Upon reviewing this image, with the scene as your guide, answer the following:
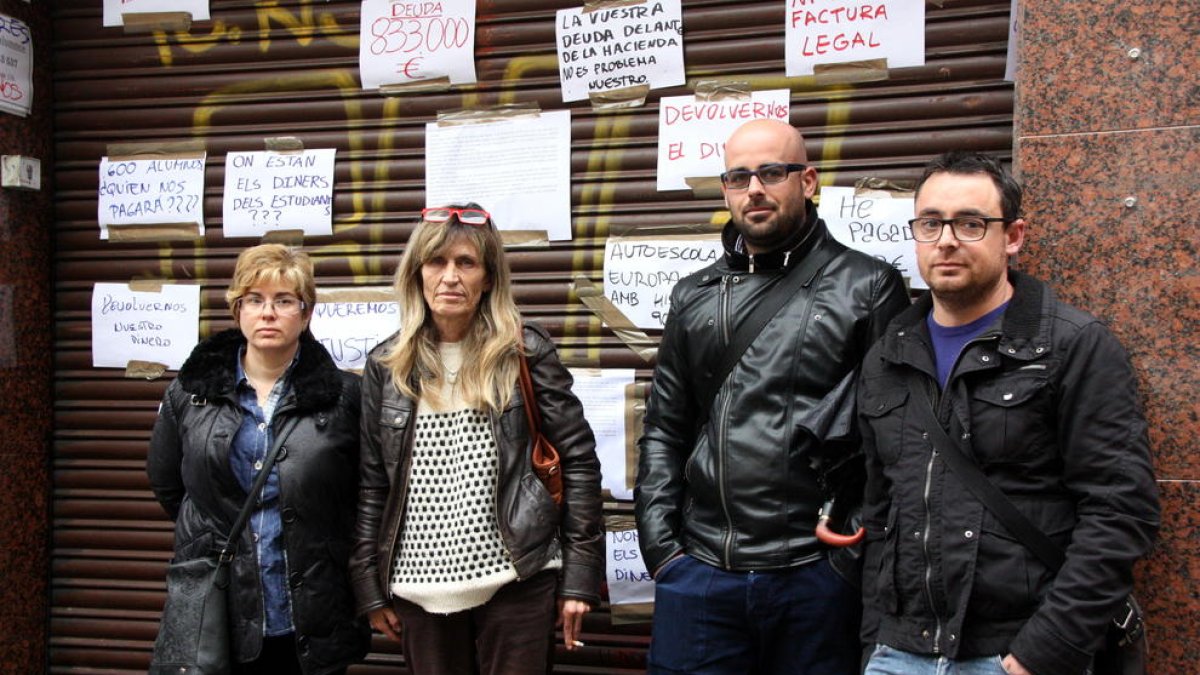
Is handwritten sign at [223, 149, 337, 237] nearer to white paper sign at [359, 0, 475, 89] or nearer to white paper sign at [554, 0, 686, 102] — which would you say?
white paper sign at [359, 0, 475, 89]

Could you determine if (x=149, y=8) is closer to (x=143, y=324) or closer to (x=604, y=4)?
(x=143, y=324)

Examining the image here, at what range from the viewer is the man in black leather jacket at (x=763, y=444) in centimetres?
318

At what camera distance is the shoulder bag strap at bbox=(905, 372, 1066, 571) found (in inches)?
104

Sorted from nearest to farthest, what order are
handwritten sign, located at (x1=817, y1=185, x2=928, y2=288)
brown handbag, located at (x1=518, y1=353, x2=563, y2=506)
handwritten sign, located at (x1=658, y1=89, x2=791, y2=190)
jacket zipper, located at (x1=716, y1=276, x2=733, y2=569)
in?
jacket zipper, located at (x1=716, y1=276, x2=733, y2=569) < brown handbag, located at (x1=518, y1=353, x2=563, y2=506) < handwritten sign, located at (x1=817, y1=185, x2=928, y2=288) < handwritten sign, located at (x1=658, y1=89, x2=791, y2=190)

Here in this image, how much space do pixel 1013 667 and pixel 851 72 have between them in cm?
256

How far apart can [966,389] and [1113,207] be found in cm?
92

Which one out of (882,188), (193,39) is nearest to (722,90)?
(882,188)

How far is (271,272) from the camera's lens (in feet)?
12.3

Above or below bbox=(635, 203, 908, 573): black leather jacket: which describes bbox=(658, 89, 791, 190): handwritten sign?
above

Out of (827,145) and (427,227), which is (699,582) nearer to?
(427,227)

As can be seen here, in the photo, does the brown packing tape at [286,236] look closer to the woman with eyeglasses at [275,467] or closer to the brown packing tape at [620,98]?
the woman with eyeglasses at [275,467]

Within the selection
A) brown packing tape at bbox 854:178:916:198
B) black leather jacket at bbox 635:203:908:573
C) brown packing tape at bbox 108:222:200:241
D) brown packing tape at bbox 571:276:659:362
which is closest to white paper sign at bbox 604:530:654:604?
brown packing tape at bbox 571:276:659:362

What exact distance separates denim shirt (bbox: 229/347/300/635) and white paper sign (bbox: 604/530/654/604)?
1.47 m

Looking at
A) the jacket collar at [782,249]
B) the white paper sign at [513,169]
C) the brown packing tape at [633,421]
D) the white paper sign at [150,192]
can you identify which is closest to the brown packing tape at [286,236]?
the white paper sign at [150,192]
